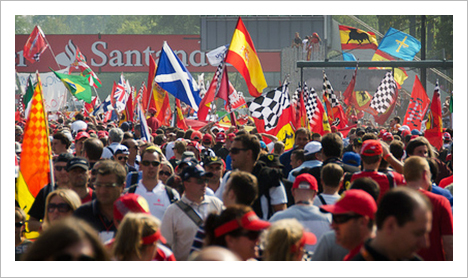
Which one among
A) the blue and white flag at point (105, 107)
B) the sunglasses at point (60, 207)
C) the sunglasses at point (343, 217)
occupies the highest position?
the blue and white flag at point (105, 107)

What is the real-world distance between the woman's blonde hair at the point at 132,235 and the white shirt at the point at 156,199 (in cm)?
186

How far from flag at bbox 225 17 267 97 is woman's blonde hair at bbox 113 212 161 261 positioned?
8.41 metres

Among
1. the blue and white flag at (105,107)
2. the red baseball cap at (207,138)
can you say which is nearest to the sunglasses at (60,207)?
the red baseball cap at (207,138)

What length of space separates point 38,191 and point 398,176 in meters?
3.35

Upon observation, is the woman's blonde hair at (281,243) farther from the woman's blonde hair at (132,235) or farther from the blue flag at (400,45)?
the blue flag at (400,45)

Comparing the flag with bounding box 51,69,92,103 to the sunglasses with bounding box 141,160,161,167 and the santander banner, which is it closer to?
the sunglasses with bounding box 141,160,161,167

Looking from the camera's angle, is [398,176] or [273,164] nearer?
[398,176]

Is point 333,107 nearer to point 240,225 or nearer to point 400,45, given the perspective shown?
point 400,45

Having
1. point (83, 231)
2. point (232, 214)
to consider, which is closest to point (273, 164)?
point (232, 214)

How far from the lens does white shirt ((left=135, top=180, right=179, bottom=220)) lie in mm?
5973

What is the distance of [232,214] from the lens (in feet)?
13.5

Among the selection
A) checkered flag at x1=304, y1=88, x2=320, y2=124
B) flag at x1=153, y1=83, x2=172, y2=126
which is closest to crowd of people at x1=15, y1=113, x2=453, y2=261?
checkered flag at x1=304, y1=88, x2=320, y2=124

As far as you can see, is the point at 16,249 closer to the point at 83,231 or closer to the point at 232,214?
the point at 232,214

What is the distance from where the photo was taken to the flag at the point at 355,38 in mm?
32625
